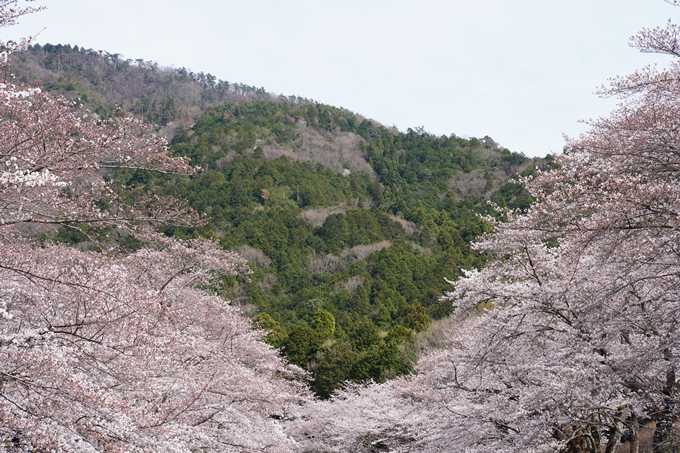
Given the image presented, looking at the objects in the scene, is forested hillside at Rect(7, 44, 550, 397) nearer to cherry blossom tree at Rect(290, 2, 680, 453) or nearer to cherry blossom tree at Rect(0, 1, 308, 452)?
cherry blossom tree at Rect(0, 1, 308, 452)

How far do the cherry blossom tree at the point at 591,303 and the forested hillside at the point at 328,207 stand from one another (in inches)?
474

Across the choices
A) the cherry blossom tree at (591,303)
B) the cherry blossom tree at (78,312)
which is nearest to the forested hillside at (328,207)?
the cherry blossom tree at (78,312)

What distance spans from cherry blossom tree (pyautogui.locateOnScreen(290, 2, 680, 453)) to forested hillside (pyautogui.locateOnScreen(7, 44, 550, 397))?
12.1 meters

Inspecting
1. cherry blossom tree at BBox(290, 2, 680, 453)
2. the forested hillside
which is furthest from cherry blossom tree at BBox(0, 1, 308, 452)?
the forested hillside

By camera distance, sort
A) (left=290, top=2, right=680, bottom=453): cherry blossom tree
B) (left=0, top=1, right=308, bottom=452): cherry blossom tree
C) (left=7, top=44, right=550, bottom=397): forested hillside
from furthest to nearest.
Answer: (left=7, top=44, right=550, bottom=397): forested hillside, (left=290, top=2, right=680, bottom=453): cherry blossom tree, (left=0, top=1, right=308, bottom=452): cherry blossom tree

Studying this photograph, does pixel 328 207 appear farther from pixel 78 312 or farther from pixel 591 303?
pixel 78 312

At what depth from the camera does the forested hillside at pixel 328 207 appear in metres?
29.9

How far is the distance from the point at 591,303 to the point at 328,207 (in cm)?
4097

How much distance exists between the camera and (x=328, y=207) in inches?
1855

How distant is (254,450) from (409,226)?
35690 mm

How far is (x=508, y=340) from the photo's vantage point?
8.34 meters

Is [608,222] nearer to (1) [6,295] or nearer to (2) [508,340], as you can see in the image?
(2) [508,340]

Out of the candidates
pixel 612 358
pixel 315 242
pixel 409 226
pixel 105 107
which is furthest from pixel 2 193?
pixel 105 107

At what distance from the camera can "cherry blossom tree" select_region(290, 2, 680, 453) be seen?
5.51 meters
